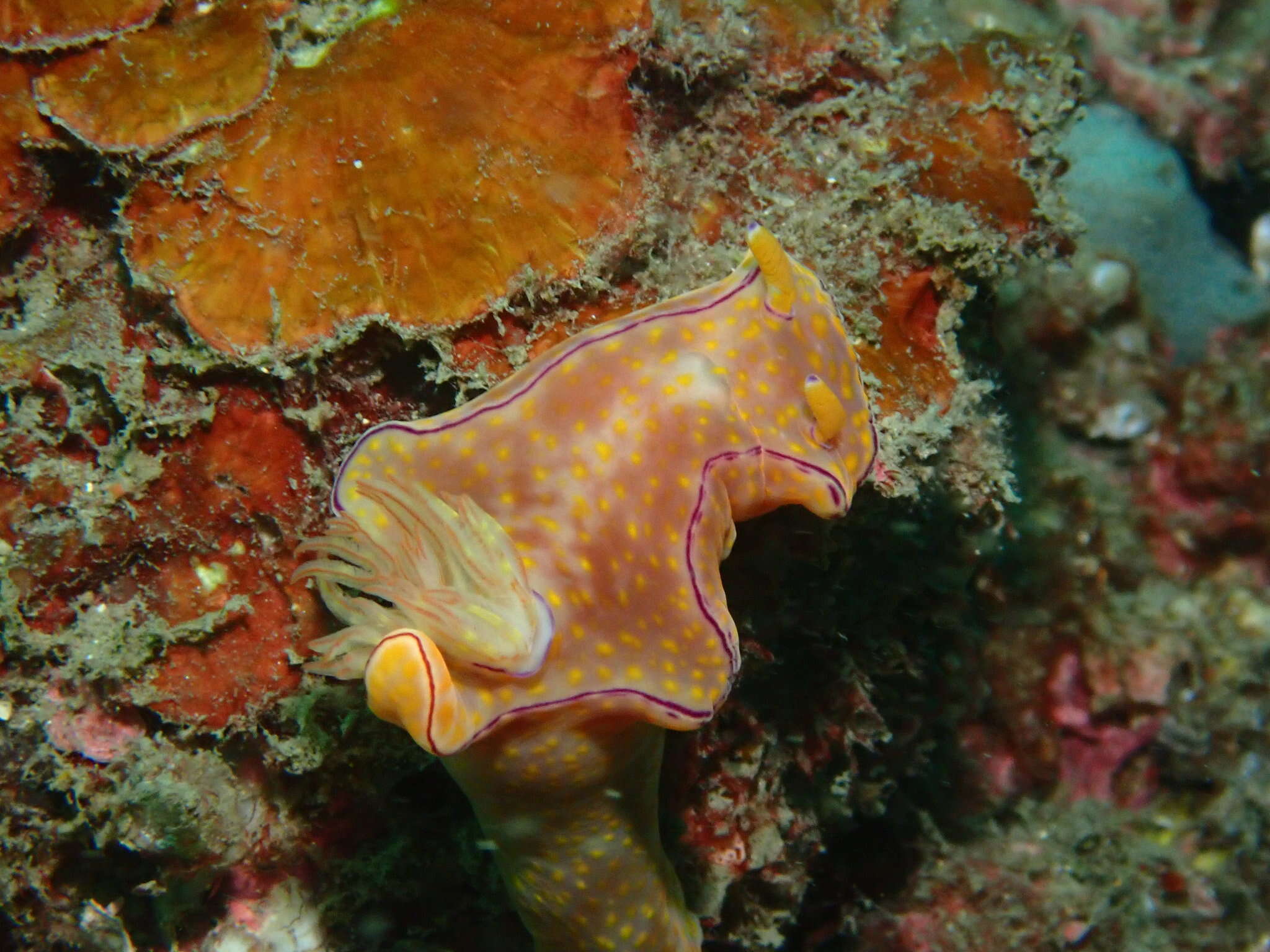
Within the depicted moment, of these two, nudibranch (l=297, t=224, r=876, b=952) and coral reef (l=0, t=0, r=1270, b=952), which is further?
coral reef (l=0, t=0, r=1270, b=952)

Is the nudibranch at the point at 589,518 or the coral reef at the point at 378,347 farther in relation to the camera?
the coral reef at the point at 378,347

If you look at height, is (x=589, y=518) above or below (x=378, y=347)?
below

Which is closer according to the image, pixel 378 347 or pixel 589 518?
pixel 589 518

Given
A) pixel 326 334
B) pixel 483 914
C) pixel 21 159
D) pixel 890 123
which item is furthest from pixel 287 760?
pixel 890 123
